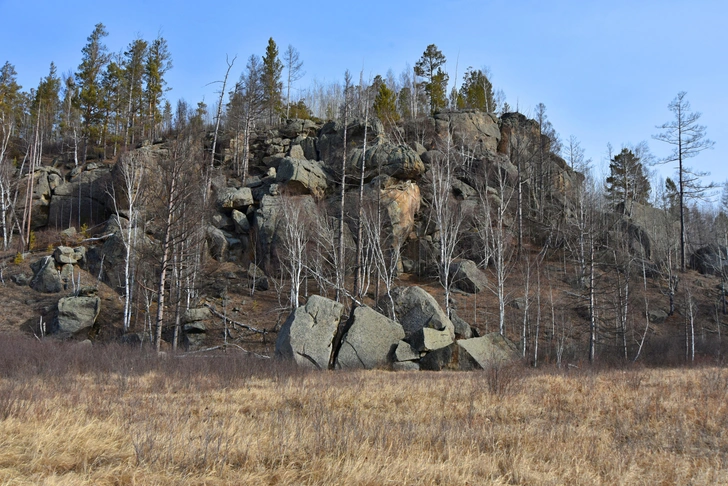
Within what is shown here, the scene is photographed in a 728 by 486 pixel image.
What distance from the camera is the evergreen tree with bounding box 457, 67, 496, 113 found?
52875 mm

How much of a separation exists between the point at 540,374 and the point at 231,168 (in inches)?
1456

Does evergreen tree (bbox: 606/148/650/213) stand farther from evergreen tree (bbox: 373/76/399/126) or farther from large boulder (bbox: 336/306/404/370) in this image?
large boulder (bbox: 336/306/404/370)

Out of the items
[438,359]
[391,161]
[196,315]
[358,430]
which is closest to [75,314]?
[196,315]

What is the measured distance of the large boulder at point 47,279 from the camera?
86.4 ft

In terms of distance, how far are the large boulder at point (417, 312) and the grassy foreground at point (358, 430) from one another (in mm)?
7026

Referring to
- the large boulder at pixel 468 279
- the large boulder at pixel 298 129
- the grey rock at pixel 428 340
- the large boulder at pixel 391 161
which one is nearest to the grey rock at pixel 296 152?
the large boulder at pixel 298 129

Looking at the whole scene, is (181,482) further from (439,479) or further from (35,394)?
(35,394)

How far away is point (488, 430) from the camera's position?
6.57m

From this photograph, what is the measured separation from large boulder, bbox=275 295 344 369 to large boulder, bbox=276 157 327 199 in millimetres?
17193

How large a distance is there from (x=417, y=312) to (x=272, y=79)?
137 ft

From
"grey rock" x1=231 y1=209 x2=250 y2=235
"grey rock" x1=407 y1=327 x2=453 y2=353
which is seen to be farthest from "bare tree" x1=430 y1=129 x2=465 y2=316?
"grey rock" x1=231 y1=209 x2=250 y2=235

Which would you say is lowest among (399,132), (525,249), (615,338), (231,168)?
(615,338)

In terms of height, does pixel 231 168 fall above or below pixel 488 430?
above

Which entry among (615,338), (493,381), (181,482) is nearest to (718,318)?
(615,338)
